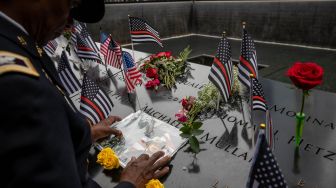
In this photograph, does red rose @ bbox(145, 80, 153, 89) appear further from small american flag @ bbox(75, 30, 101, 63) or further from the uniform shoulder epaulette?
the uniform shoulder epaulette

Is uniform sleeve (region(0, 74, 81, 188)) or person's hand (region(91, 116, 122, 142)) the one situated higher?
uniform sleeve (region(0, 74, 81, 188))

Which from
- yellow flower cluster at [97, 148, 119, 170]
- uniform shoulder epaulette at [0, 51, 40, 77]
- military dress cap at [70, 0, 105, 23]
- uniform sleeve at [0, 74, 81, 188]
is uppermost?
military dress cap at [70, 0, 105, 23]

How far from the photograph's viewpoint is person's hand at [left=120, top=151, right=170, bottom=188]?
1744 millimetres

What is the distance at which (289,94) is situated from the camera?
3.04 meters

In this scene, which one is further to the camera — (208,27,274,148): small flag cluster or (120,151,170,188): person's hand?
(208,27,274,148): small flag cluster

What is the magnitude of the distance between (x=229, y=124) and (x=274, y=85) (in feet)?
3.62

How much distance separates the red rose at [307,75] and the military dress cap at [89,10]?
58.9 inches

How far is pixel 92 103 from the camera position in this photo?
253 centimetres

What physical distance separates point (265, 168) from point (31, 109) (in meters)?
1.08

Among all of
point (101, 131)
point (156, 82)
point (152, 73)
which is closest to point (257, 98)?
point (101, 131)

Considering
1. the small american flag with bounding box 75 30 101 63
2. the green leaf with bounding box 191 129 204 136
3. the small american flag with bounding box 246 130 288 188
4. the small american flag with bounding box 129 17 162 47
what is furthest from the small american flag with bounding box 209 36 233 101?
the small american flag with bounding box 75 30 101 63

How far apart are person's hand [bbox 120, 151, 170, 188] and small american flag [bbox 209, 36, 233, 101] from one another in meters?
1.00

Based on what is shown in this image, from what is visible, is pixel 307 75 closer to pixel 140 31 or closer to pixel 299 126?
pixel 299 126

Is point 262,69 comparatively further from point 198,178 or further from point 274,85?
point 198,178
